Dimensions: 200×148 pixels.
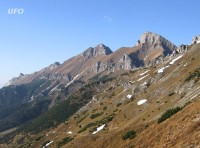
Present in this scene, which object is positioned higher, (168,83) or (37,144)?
(168,83)

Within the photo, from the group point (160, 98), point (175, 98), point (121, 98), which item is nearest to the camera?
point (175, 98)

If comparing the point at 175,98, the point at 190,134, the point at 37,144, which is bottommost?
the point at 37,144

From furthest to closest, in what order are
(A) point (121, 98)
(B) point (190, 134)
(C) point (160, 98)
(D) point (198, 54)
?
(A) point (121, 98) → (D) point (198, 54) → (C) point (160, 98) → (B) point (190, 134)

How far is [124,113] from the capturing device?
363 feet

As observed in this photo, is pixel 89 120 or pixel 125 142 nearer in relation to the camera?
pixel 125 142

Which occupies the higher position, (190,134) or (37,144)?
(190,134)

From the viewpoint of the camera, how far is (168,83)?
112 metres

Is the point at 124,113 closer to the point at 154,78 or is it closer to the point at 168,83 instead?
the point at 168,83

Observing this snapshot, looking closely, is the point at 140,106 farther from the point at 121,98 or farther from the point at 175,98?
the point at 121,98

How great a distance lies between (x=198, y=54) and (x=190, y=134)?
99.7 meters

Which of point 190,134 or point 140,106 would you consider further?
point 140,106

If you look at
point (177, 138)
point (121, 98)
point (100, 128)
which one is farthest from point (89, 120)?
point (177, 138)

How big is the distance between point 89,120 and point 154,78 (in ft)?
112

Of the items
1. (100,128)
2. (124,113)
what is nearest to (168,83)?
(124,113)
